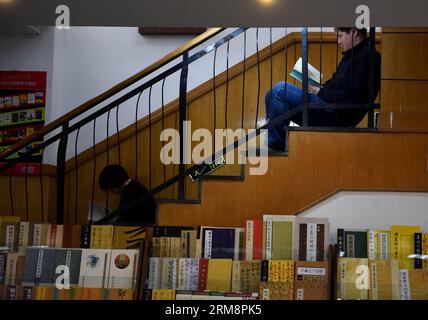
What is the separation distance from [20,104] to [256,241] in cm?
180

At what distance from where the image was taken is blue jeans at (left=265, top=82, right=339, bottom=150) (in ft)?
13.2

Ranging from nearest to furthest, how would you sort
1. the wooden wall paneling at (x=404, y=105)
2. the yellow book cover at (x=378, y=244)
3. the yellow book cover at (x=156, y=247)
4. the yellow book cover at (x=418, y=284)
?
1. the yellow book cover at (x=418, y=284)
2. the yellow book cover at (x=378, y=244)
3. the yellow book cover at (x=156, y=247)
4. the wooden wall paneling at (x=404, y=105)

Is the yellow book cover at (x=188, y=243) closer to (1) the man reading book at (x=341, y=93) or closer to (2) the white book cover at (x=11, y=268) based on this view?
(1) the man reading book at (x=341, y=93)

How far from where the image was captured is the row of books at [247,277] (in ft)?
11.7

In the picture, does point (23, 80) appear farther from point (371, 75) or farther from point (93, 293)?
point (371, 75)

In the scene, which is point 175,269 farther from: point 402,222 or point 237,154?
point 402,222

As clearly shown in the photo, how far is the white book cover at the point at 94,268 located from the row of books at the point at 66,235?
68 mm

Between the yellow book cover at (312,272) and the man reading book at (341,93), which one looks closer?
the yellow book cover at (312,272)

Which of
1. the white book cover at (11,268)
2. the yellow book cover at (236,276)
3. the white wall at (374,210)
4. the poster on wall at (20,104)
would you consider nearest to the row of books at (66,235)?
the white book cover at (11,268)

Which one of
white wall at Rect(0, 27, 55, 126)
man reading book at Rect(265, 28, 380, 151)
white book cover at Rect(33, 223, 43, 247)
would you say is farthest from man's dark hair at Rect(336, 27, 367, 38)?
white book cover at Rect(33, 223, 43, 247)
